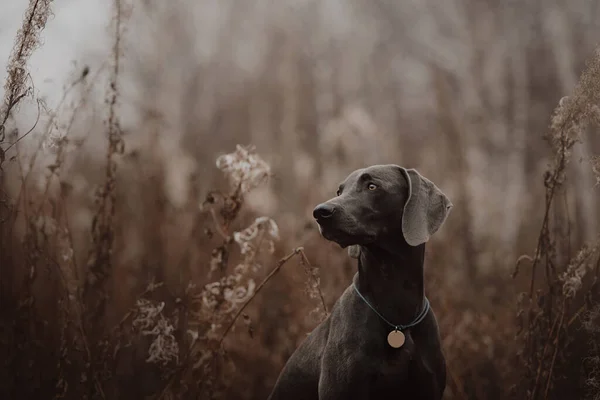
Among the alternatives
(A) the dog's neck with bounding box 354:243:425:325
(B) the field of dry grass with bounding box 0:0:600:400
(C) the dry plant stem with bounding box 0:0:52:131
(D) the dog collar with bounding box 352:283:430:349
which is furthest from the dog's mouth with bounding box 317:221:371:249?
(C) the dry plant stem with bounding box 0:0:52:131

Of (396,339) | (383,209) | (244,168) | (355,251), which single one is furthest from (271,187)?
(396,339)

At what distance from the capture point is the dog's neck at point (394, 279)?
276 centimetres

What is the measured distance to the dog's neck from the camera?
9.05ft

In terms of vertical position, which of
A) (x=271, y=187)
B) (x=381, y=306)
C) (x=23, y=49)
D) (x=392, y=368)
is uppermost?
(x=23, y=49)

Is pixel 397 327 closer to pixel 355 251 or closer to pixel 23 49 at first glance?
pixel 355 251

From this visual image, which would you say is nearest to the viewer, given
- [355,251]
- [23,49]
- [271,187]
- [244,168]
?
[23,49]

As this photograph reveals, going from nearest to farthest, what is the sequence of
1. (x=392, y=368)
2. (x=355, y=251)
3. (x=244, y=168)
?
(x=392, y=368), (x=355, y=251), (x=244, y=168)

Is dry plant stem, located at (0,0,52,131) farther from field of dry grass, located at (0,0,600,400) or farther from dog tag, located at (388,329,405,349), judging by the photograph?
dog tag, located at (388,329,405,349)

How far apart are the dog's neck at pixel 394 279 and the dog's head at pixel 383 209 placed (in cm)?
8

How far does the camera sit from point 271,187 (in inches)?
213

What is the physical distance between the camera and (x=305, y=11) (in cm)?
762

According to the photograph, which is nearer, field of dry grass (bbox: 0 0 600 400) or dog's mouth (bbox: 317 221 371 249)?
dog's mouth (bbox: 317 221 371 249)

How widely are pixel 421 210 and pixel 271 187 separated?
2770 mm

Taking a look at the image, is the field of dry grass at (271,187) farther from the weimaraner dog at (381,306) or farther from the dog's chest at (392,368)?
the dog's chest at (392,368)
